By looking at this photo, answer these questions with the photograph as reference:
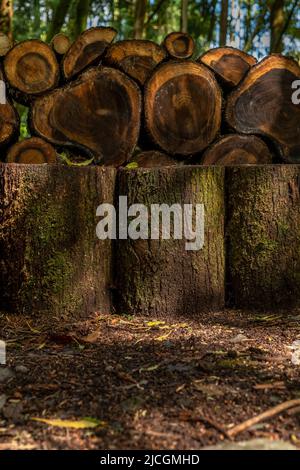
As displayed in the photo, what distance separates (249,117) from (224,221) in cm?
127

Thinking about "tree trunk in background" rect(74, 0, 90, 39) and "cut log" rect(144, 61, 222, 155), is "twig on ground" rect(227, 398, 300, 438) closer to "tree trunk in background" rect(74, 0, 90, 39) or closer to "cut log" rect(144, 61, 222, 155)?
"cut log" rect(144, 61, 222, 155)

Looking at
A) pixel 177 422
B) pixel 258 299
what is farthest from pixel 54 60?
pixel 177 422

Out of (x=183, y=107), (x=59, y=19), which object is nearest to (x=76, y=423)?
(x=183, y=107)

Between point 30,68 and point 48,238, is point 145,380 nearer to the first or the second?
point 48,238

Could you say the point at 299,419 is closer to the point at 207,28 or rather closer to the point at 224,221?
the point at 224,221

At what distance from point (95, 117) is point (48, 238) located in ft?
4.35

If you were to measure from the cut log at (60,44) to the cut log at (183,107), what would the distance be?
2.25ft

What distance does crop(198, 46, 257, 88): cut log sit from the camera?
4484 mm

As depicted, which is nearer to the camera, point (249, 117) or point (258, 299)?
point (258, 299)

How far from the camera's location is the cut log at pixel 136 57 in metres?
4.36

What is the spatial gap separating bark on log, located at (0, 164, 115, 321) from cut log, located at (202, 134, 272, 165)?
1.30 metres

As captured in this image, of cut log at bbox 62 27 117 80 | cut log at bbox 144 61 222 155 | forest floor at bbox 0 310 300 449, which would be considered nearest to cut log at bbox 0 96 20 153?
cut log at bbox 62 27 117 80

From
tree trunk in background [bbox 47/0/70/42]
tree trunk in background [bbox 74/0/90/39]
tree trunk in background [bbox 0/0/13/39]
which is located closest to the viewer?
tree trunk in background [bbox 0/0/13/39]
